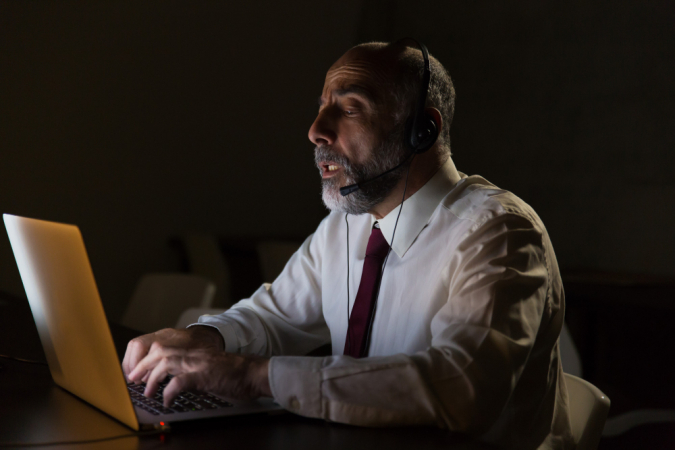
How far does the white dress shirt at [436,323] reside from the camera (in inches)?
34.4

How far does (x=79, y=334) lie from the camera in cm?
85

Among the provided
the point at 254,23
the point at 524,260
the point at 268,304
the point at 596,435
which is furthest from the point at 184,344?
the point at 254,23

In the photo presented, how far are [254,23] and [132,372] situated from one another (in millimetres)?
4071

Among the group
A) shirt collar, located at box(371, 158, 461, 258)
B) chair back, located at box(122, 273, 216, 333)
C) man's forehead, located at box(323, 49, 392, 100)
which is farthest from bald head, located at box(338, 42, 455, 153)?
chair back, located at box(122, 273, 216, 333)

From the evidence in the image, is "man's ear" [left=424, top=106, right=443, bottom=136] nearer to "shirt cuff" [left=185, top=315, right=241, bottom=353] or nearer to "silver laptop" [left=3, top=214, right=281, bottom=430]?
"shirt cuff" [left=185, top=315, right=241, bottom=353]

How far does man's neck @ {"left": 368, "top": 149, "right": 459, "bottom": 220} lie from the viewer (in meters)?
1.38

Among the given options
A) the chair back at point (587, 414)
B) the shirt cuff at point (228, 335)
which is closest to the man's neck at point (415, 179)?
the shirt cuff at point (228, 335)

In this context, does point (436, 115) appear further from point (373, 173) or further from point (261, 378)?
point (261, 378)

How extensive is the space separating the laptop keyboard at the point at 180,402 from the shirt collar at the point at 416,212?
1.76 ft

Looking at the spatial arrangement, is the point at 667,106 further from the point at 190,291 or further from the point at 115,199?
the point at 115,199

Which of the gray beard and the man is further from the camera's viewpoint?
the gray beard

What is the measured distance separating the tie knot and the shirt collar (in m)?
0.01

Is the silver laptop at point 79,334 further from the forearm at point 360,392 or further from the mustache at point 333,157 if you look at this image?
the mustache at point 333,157

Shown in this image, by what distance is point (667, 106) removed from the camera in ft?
11.6
